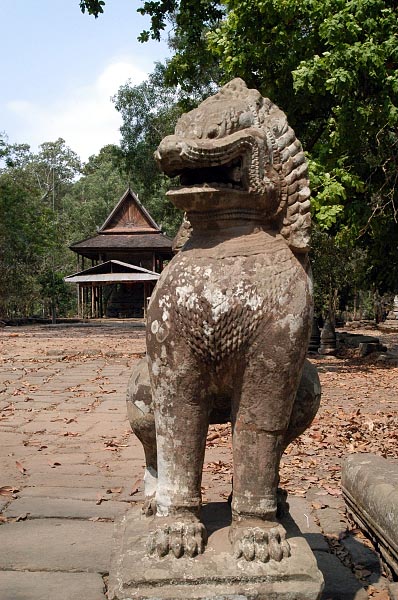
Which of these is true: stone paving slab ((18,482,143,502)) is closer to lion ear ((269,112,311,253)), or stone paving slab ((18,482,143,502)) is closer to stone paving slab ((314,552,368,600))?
stone paving slab ((314,552,368,600))

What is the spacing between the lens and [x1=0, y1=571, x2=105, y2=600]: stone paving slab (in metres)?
2.39

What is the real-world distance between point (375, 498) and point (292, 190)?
1607mm

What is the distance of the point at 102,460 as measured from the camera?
4684 millimetres

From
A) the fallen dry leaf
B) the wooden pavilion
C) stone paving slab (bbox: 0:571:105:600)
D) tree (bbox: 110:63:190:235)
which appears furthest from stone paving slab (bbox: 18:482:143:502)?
the wooden pavilion

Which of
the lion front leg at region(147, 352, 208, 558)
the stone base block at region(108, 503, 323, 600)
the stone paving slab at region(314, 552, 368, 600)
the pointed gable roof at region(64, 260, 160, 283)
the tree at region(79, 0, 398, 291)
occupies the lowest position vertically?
the stone paving slab at region(314, 552, 368, 600)

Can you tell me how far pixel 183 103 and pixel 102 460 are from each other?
7.75 m

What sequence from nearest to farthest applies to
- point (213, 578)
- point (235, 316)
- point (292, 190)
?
point (213, 578) → point (235, 316) → point (292, 190)

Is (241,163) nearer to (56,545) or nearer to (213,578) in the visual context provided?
(213,578)

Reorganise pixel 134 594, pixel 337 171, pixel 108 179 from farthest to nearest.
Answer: pixel 108 179 → pixel 337 171 → pixel 134 594

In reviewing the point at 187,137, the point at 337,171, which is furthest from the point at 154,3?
the point at 187,137

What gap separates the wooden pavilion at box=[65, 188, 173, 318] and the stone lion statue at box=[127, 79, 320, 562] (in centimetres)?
2521

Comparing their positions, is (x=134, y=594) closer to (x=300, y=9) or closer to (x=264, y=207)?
(x=264, y=207)

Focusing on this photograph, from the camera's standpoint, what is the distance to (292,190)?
2.07m

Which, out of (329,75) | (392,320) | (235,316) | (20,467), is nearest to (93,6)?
(329,75)
